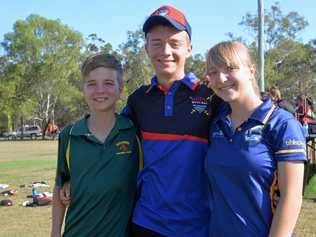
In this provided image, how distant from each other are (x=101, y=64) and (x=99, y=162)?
1.90 feet

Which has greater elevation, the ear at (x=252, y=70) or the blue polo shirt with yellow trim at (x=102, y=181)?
the ear at (x=252, y=70)

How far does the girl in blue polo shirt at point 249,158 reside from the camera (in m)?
2.62

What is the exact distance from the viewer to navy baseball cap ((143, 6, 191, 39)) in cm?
314

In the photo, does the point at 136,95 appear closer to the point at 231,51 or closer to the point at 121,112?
the point at 121,112

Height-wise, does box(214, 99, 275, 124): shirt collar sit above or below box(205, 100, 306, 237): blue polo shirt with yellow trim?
above

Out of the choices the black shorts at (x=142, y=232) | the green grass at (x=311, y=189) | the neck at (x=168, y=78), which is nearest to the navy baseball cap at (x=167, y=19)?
the neck at (x=168, y=78)

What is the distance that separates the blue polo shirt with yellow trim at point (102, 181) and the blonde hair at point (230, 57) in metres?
0.69

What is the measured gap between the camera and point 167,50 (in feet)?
10.3

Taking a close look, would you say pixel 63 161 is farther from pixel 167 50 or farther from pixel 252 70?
pixel 252 70

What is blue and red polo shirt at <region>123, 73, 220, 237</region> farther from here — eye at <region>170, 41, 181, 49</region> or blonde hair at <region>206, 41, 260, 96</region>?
blonde hair at <region>206, 41, 260, 96</region>

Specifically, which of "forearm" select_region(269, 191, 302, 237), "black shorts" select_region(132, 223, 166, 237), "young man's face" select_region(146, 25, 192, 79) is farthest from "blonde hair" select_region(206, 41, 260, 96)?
"black shorts" select_region(132, 223, 166, 237)

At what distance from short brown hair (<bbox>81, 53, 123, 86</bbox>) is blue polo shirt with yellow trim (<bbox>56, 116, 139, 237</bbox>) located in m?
0.33

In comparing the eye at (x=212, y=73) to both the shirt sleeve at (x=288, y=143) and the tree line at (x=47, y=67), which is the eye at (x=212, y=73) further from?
the tree line at (x=47, y=67)

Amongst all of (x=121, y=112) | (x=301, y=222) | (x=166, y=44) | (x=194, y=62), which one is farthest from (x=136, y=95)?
(x=194, y=62)
